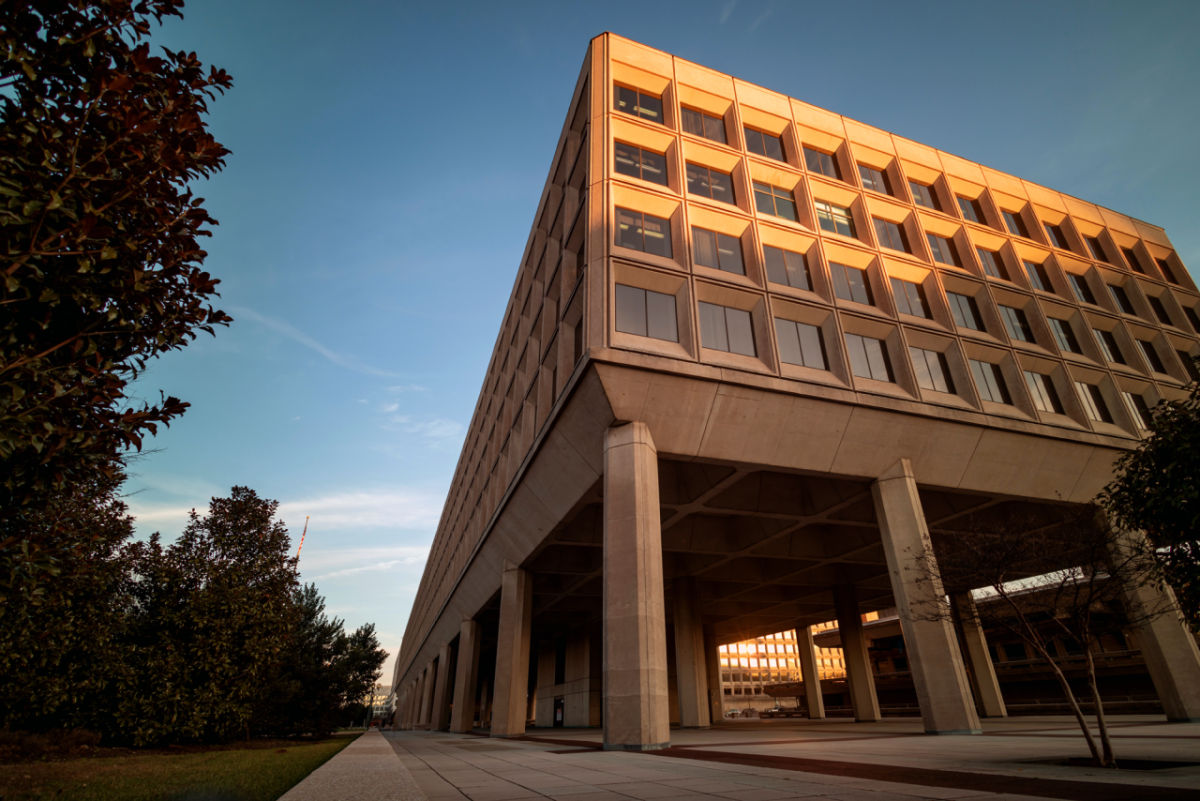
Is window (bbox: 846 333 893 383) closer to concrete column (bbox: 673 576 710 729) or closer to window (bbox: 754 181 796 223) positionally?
window (bbox: 754 181 796 223)

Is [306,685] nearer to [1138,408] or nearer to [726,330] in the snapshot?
[726,330]

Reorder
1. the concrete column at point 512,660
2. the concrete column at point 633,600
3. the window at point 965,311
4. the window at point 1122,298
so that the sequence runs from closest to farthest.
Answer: the concrete column at point 633,600, the window at point 965,311, the concrete column at point 512,660, the window at point 1122,298

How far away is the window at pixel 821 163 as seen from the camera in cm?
2458

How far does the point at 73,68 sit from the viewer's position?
466 centimetres

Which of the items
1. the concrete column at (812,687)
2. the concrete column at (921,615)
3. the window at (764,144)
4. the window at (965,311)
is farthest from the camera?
the concrete column at (812,687)

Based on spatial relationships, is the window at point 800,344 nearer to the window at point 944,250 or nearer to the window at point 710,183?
the window at point 710,183

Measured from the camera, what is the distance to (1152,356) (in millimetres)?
27984

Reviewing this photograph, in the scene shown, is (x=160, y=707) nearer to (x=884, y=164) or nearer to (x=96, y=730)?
(x=96, y=730)

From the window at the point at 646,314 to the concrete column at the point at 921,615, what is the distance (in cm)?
928

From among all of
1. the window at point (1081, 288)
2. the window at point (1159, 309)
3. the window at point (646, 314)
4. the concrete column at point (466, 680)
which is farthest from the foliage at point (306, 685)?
the window at point (1159, 309)

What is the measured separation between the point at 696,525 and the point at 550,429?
10.4m

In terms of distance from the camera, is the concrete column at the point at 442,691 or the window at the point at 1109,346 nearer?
the window at the point at 1109,346

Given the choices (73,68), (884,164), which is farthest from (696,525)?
(73,68)

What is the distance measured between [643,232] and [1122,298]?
91.4 feet
